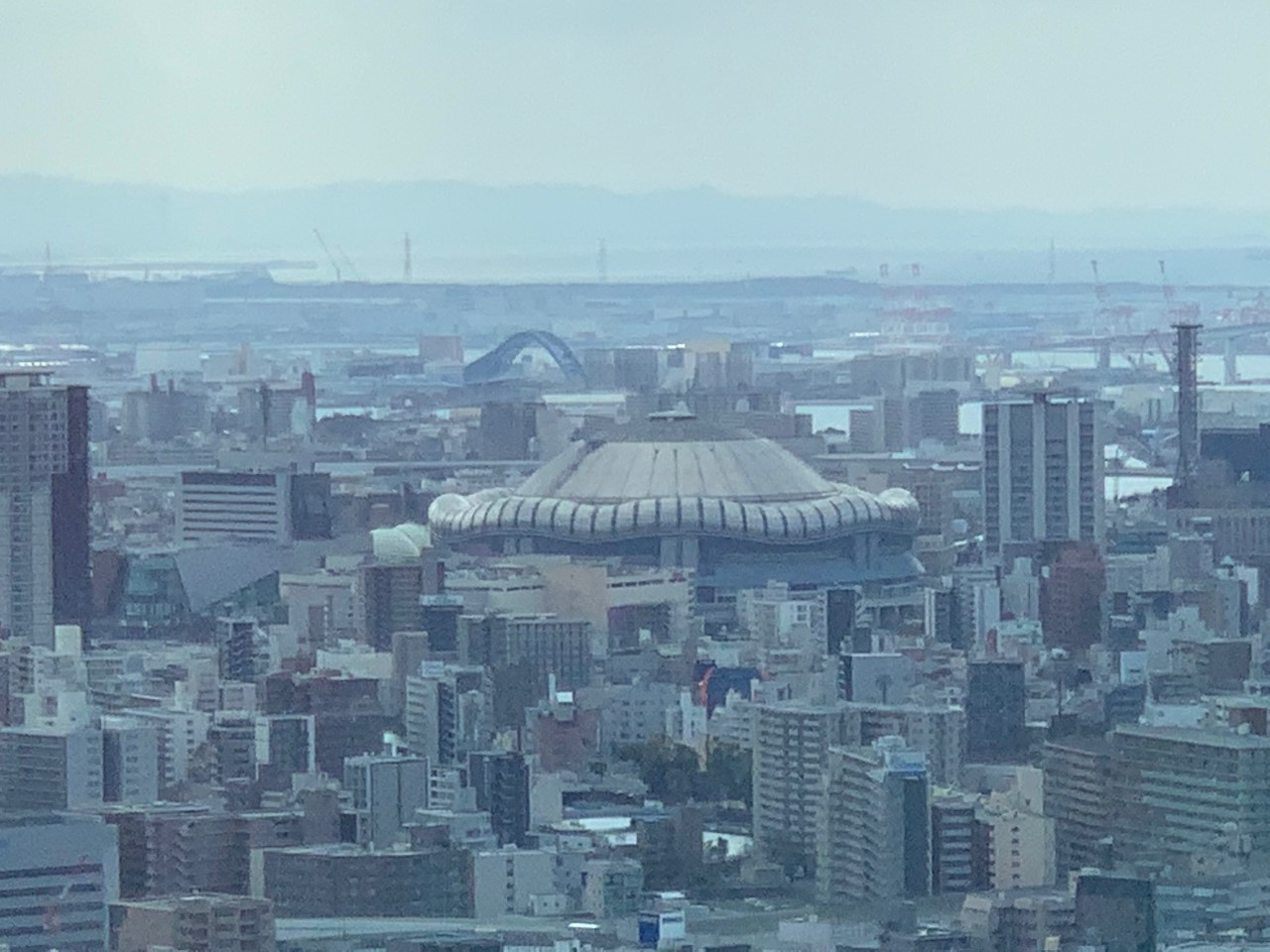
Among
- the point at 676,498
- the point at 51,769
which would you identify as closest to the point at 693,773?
the point at 51,769

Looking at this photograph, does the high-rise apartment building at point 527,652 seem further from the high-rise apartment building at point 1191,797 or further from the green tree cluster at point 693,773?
the high-rise apartment building at point 1191,797

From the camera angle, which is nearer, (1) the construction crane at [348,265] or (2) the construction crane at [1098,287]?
(1) the construction crane at [348,265]

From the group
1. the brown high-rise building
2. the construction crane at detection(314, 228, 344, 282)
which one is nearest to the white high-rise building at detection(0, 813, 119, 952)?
the brown high-rise building

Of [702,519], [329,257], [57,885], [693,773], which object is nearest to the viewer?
[57,885]

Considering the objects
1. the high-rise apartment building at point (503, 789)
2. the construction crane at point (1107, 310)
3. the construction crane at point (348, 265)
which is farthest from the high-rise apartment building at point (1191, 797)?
the construction crane at point (348, 265)

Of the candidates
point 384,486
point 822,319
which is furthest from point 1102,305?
point 384,486

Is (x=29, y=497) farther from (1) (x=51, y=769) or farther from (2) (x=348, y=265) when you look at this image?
(2) (x=348, y=265)
